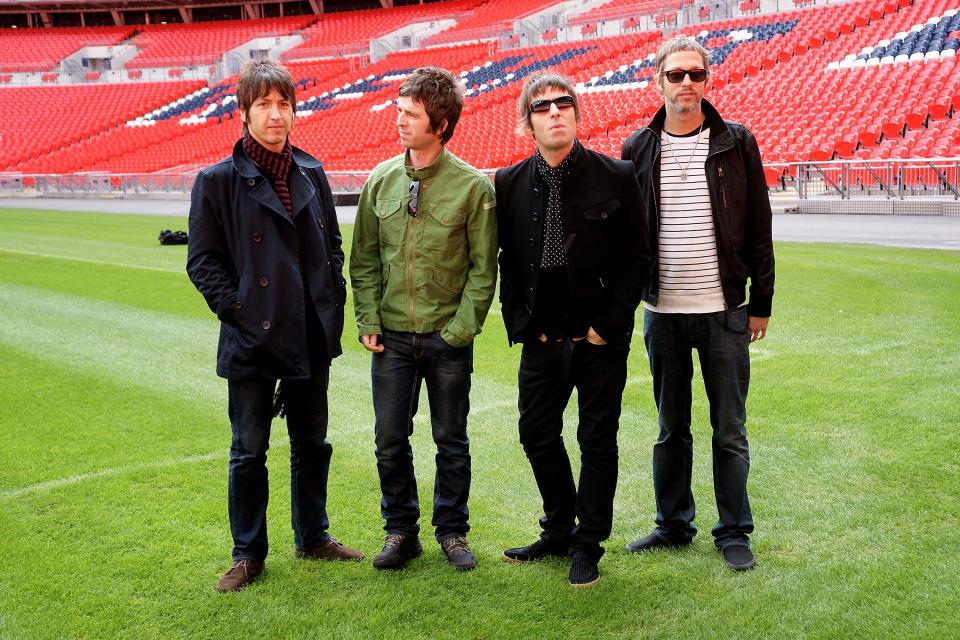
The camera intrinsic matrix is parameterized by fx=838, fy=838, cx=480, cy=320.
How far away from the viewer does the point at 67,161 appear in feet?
132

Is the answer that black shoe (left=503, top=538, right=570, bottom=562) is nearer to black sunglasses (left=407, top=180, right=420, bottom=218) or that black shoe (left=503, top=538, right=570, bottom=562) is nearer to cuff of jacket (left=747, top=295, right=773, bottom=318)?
cuff of jacket (left=747, top=295, right=773, bottom=318)

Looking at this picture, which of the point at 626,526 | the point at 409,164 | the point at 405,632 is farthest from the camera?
the point at 626,526

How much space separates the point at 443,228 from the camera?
11.4 ft

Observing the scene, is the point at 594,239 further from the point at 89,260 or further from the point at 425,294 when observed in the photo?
the point at 89,260

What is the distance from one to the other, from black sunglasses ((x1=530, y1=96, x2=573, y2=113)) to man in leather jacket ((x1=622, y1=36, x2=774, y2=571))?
455 millimetres

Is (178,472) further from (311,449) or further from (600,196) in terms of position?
(600,196)

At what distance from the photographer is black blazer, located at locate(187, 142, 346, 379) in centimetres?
327

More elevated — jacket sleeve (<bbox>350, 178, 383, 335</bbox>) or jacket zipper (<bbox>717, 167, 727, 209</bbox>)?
jacket zipper (<bbox>717, 167, 727, 209</bbox>)

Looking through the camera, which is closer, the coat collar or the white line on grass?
the coat collar

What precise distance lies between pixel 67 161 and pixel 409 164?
42056 millimetres

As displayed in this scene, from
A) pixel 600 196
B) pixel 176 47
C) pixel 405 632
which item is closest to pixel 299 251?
pixel 600 196

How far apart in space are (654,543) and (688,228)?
139 centimetres

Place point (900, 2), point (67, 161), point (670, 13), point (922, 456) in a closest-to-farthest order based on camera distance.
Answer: point (922, 456) < point (900, 2) < point (670, 13) < point (67, 161)

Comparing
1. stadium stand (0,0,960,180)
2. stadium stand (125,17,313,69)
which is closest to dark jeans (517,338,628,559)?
stadium stand (0,0,960,180)
